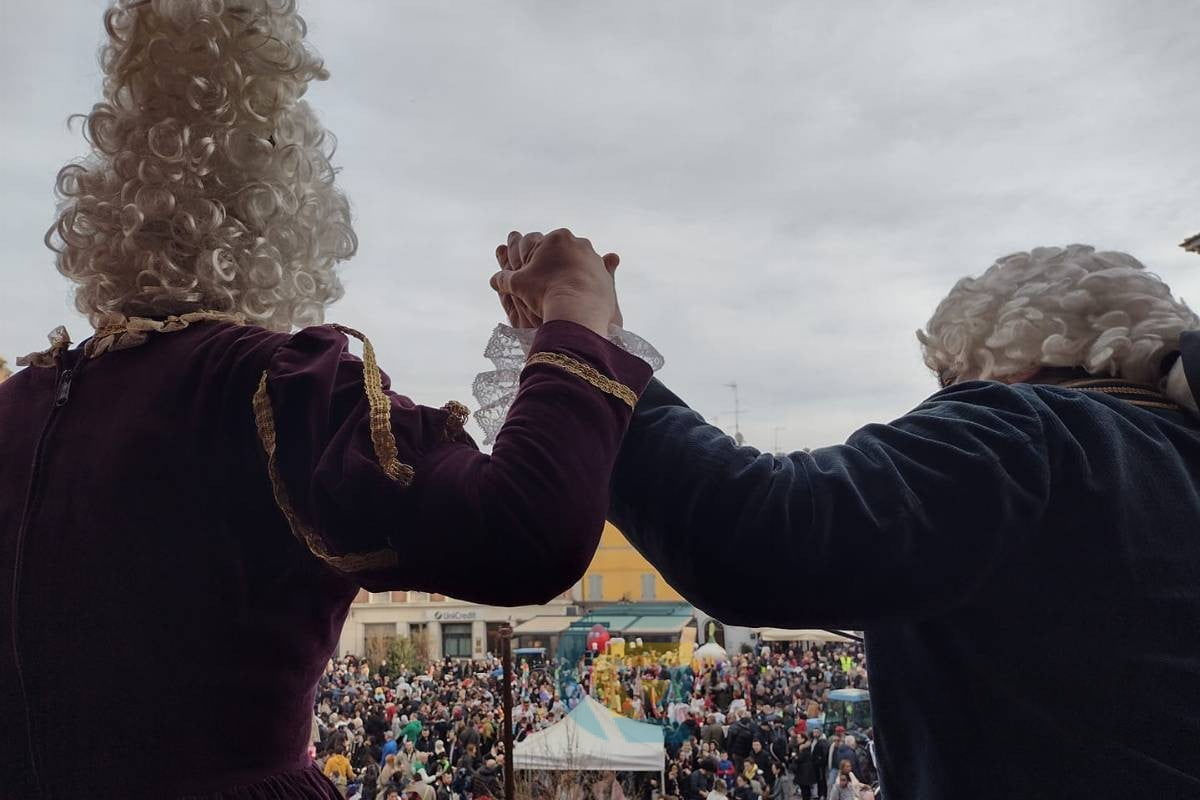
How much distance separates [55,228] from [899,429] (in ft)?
2.23

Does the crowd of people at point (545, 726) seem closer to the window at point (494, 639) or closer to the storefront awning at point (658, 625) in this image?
the window at point (494, 639)

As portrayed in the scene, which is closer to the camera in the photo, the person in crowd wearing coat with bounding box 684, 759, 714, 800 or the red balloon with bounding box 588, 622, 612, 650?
the person in crowd wearing coat with bounding box 684, 759, 714, 800

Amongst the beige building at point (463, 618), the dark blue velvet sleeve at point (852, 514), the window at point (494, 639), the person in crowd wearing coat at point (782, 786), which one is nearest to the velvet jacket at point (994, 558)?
the dark blue velvet sleeve at point (852, 514)

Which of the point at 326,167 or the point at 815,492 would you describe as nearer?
the point at 815,492

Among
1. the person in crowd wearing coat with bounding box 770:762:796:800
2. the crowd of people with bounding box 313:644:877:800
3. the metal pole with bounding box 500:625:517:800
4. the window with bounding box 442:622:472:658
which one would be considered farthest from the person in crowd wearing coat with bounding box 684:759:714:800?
the metal pole with bounding box 500:625:517:800

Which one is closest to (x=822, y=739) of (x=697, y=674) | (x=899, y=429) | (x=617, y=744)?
(x=617, y=744)

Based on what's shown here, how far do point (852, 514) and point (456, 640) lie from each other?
289 inches

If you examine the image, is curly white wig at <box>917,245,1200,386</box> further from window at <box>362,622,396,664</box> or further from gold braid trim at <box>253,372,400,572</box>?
window at <box>362,622,396,664</box>

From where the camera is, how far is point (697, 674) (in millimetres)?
7348

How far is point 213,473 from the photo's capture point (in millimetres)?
603

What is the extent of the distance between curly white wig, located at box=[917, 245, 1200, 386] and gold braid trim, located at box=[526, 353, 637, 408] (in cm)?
42

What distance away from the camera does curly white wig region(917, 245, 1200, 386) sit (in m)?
0.77

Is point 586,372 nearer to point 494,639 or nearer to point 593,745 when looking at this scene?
point 494,639

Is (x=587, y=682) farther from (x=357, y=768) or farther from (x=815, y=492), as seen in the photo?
(x=815, y=492)
